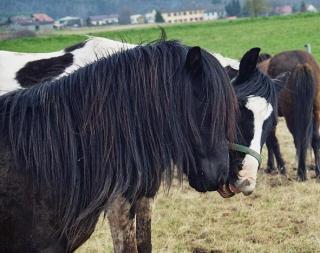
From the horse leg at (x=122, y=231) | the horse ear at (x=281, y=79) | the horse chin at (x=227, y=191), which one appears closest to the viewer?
the horse chin at (x=227, y=191)

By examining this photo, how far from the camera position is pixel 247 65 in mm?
3805

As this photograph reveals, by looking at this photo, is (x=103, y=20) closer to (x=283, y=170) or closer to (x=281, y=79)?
(x=283, y=170)

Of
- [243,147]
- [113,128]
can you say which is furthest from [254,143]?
[113,128]

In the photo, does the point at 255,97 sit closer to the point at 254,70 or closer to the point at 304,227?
the point at 254,70

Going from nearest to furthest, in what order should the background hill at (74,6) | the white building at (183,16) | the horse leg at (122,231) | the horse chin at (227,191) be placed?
the horse chin at (227,191)
the horse leg at (122,231)
the white building at (183,16)
the background hill at (74,6)

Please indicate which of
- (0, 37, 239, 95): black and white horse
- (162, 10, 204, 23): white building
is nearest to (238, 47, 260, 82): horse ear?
(0, 37, 239, 95): black and white horse

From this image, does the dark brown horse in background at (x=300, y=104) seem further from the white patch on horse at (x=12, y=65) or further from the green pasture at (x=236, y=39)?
the green pasture at (x=236, y=39)

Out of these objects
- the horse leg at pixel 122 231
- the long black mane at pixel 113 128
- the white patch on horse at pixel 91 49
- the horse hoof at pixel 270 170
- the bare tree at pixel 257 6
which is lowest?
the bare tree at pixel 257 6

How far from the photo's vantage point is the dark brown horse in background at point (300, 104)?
6.67 m

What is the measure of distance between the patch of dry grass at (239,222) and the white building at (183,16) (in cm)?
9288

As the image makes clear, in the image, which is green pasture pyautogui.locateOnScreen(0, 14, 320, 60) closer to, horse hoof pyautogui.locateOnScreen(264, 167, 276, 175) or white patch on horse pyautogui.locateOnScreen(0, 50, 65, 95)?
horse hoof pyautogui.locateOnScreen(264, 167, 276, 175)

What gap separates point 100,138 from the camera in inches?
85.7

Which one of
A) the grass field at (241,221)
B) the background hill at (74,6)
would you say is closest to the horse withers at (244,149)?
the grass field at (241,221)

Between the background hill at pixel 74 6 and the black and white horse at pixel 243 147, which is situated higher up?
the black and white horse at pixel 243 147
